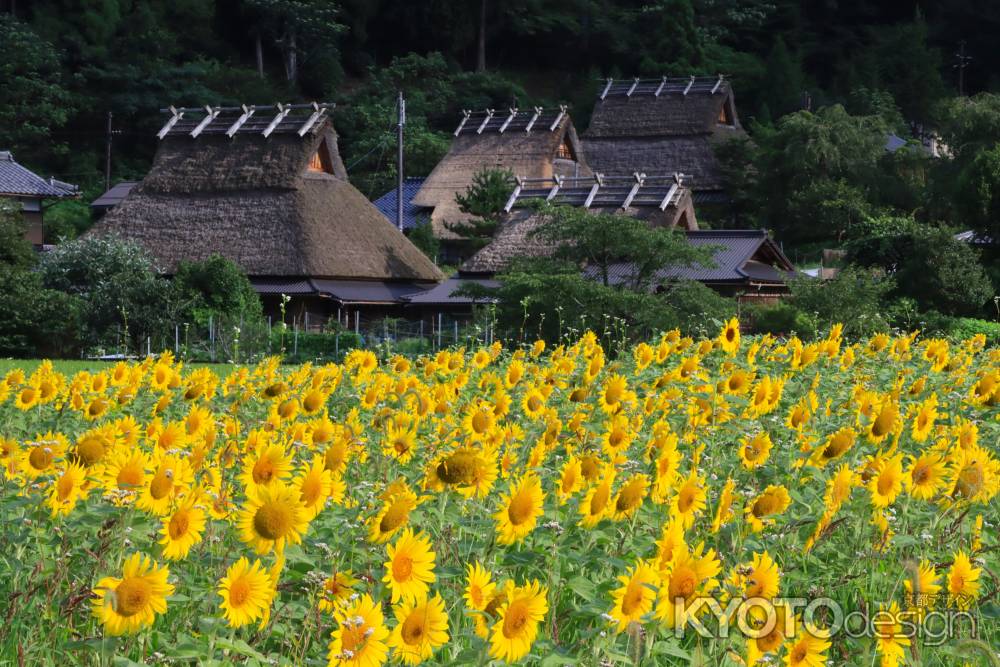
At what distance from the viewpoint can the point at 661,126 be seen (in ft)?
148

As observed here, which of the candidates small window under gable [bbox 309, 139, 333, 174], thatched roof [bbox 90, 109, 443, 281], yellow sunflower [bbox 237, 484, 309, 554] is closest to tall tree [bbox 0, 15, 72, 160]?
thatched roof [bbox 90, 109, 443, 281]

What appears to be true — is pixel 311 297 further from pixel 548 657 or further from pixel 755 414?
pixel 548 657

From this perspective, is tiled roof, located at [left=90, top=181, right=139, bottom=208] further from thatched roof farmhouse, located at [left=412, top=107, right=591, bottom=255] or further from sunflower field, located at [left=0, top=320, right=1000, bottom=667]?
sunflower field, located at [left=0, top=320, right=1000, bottom=667]

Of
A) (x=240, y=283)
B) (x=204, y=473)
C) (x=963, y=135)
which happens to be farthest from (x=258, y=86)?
(x=204, y=473)

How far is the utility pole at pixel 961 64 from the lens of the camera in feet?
157

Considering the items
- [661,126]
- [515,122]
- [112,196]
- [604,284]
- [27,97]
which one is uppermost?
[27,97]

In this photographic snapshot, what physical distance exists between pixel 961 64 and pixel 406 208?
73.1ft

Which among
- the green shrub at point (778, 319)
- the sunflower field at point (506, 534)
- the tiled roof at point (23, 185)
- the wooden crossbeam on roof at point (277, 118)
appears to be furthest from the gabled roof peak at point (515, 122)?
the sunflower field at point (506, 534)

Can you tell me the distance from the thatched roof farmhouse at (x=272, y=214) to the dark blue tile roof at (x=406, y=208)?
7.84 meters

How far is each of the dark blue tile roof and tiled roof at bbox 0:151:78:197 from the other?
31.3 ft

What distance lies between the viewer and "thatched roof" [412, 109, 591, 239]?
1591 inches

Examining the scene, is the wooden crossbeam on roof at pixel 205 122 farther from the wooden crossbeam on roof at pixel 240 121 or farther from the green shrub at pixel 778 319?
the green shrub at pixel 778 319

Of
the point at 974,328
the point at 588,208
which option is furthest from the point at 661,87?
the point at 974,328

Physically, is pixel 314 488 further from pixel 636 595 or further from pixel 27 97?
pixel 27 97
